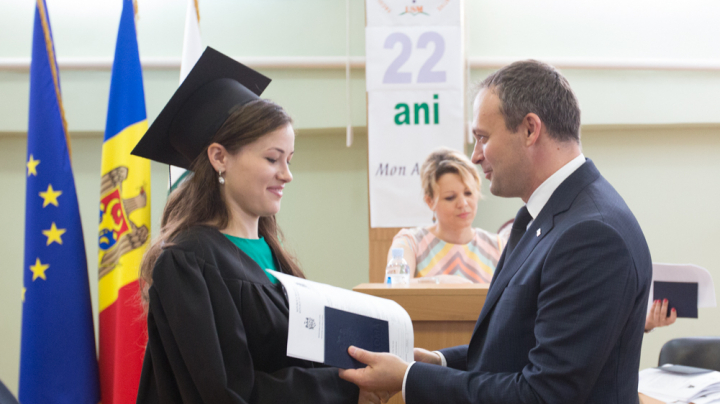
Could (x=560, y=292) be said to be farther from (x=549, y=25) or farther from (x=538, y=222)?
(x=549, y=25)

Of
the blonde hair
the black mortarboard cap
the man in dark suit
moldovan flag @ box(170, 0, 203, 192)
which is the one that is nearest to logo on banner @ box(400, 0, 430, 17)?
the blonde hair

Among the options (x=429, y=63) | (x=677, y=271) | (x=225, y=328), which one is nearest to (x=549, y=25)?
(x=429, y=63)

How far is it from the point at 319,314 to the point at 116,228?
1.98 m

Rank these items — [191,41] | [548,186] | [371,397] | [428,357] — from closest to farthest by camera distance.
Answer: [548,186] → [371,397] → [428,357] → [191,41]

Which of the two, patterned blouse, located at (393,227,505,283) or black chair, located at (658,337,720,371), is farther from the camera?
patterned blouse, located at (393,227,505,283)

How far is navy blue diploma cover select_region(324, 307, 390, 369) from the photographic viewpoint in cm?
130

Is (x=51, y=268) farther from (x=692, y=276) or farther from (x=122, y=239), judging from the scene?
(x=692, y=276)

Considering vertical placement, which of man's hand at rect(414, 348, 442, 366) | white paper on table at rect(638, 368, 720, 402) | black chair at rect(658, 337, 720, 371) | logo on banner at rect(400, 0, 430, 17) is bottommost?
black chair at rect(658, 337, 720, 371)

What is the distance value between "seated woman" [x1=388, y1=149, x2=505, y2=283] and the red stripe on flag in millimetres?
1363

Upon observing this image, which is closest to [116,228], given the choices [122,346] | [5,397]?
[122,346]

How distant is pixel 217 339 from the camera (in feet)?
4.19

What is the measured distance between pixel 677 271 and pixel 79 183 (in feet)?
12.6

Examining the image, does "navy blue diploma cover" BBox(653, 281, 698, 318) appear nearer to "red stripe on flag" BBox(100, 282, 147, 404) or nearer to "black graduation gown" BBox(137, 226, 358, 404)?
"black graduation gown" BBox(137, 226, 358, 404)

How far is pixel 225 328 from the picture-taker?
1.32 metres
